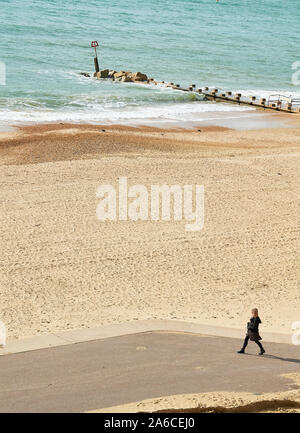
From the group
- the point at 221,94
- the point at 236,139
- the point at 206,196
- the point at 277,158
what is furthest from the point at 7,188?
the point at 221,94

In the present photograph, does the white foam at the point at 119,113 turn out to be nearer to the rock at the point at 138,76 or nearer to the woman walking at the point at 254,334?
the rock at the point at 138,76

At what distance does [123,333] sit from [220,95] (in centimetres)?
2587

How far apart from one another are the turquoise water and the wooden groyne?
1.06 metres

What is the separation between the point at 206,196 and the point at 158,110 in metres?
13.9

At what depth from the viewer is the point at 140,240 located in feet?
51.4

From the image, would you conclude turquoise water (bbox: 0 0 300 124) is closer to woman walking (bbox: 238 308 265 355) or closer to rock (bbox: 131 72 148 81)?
rock (bbox: 131 72 148 81)

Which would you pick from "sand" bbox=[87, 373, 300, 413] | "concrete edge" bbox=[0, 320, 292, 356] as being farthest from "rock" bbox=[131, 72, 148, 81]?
"sand" bbox=[87, 373, 300, 413]

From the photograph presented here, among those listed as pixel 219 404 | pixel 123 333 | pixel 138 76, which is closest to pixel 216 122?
pixel 138 76

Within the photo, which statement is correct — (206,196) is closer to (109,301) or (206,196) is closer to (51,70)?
(109,301)

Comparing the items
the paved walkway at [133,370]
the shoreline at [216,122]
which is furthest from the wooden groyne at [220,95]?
the paved walkway at [133,370]

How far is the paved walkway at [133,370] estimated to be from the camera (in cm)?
821

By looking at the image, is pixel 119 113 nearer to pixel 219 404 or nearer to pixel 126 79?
pixel 126 79

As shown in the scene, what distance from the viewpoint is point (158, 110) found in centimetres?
3158

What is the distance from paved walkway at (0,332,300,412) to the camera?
26.9 ft
